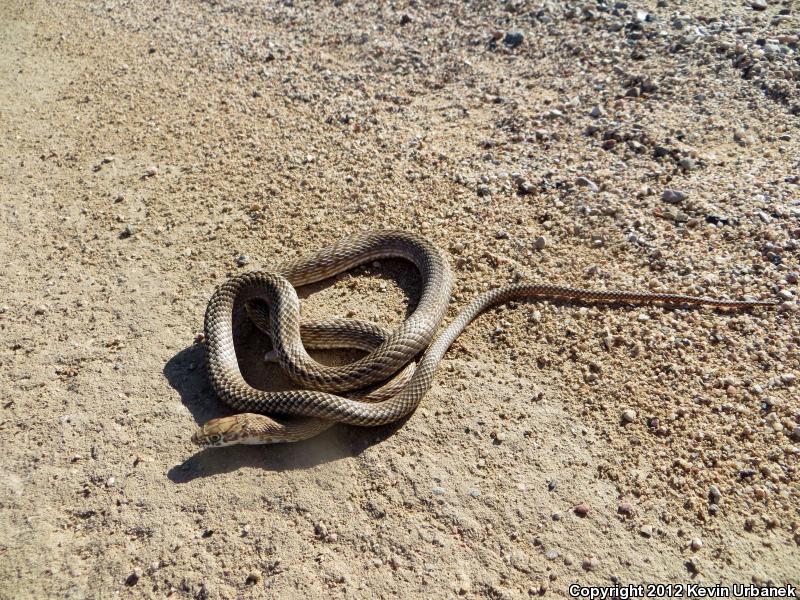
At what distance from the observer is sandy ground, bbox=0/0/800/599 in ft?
16.1

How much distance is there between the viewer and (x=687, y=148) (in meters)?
7.77

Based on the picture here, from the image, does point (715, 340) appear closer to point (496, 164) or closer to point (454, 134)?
point (496, 164)

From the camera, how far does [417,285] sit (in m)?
6.84

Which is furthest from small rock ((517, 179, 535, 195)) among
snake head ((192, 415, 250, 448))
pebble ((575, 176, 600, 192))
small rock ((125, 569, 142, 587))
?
small rock ((125, 569, 142, 587))

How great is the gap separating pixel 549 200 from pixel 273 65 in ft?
17.2

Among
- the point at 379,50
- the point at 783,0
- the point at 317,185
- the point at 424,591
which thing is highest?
the point at 783,0

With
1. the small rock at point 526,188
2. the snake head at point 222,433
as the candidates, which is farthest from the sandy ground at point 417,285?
the snake head at point 222,433

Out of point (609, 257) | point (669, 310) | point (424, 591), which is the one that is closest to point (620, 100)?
point (609, 257)

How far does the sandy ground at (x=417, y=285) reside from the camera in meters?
4.90

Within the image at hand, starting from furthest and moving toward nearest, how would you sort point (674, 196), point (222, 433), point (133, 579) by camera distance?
point (674, 196)
point (222, 433)
point (133, 579)

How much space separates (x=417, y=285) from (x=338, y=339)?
112 cm

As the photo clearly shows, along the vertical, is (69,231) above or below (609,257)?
below

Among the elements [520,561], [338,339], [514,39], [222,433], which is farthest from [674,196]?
[222,433]

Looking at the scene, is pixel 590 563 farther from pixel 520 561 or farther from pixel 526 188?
pixel 526 188
